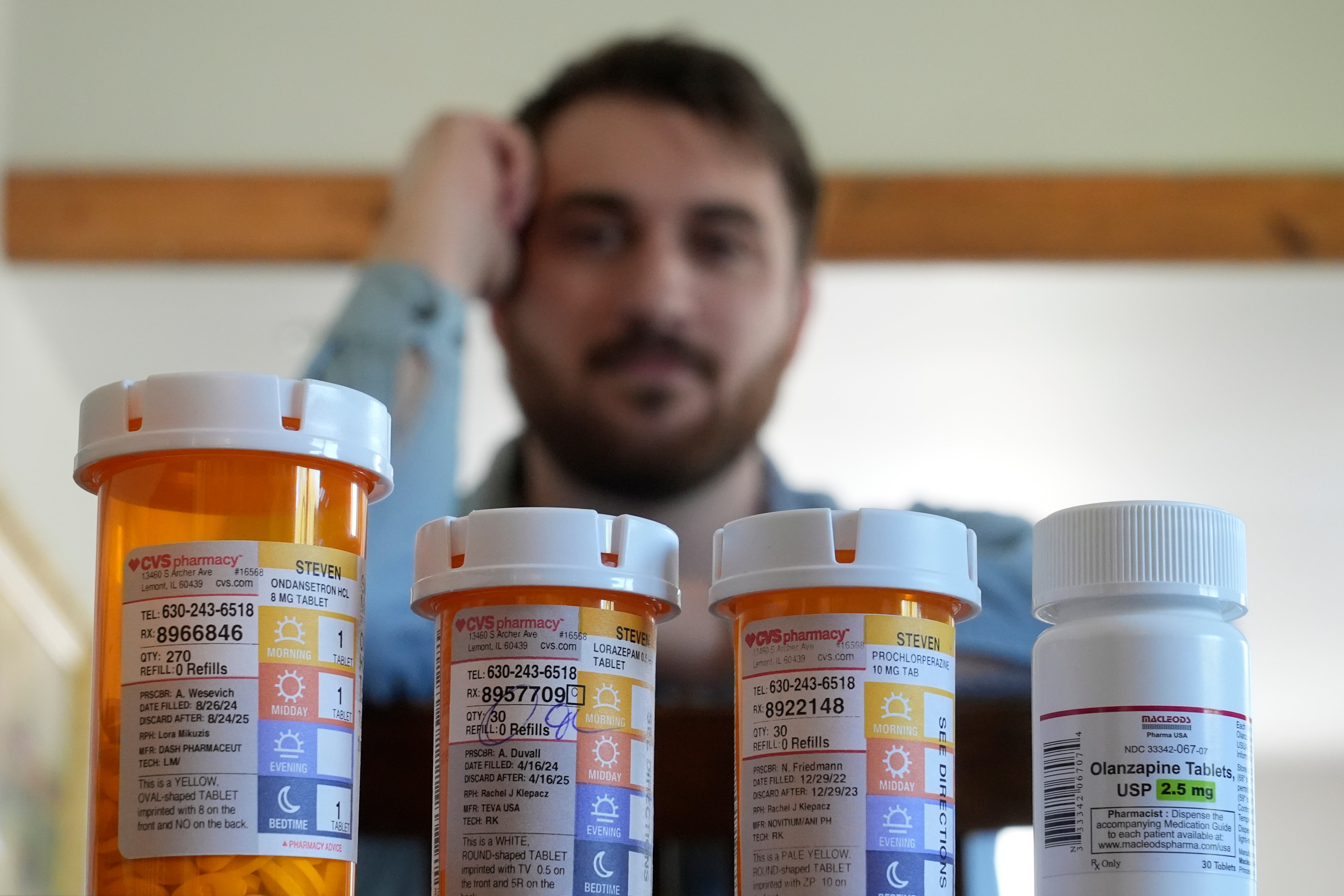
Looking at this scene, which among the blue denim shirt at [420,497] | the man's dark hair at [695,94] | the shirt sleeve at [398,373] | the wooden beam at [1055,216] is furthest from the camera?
the wooden beam at [1055,216]

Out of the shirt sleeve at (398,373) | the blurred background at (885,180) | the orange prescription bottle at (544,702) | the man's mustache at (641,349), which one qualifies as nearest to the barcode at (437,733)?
the orange prescription bottle at (544,702)

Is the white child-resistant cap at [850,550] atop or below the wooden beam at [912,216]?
below

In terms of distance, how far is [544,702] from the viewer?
0.46 meters

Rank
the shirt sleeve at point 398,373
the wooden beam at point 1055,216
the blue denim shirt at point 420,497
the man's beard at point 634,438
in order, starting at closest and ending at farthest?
the blue denim shirt at point 420,497 < the shirt sleeve at point 398,373 < the man's beard at point 634,438 < the wooden beam at point 1055,216

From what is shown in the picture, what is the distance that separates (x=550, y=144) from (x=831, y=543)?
35.4 inches

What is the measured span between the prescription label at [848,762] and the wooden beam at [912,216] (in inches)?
41.8

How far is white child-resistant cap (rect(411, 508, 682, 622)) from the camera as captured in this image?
18.4 inches

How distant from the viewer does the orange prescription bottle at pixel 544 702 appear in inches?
17.8

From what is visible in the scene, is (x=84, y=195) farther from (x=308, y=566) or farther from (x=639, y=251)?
(x=308, y=566)

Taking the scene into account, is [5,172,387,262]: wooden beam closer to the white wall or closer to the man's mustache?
the white wall

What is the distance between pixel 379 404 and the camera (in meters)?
0.49

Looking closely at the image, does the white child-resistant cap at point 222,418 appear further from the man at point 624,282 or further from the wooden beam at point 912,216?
the wooden beam at point 912,216

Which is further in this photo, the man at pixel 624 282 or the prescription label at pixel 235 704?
the man at pixel 624 282

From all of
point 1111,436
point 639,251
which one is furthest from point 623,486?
point 1111,436
